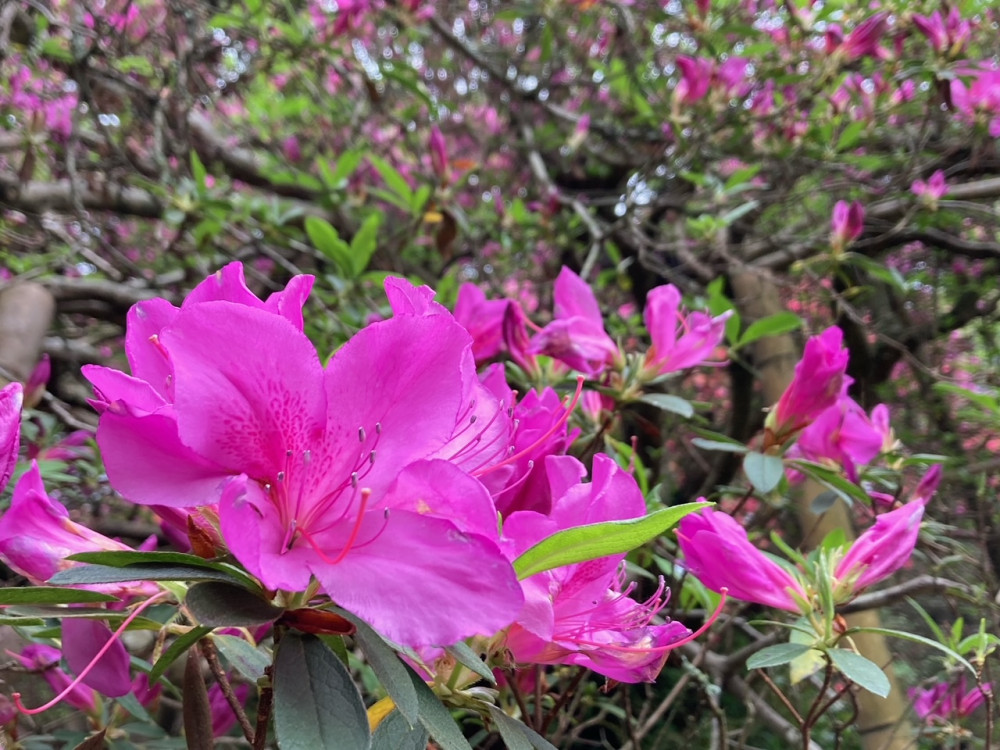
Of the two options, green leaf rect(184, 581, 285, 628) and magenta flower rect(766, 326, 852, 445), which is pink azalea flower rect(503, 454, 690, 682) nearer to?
green leaf rect(184, 581, 285, 628)

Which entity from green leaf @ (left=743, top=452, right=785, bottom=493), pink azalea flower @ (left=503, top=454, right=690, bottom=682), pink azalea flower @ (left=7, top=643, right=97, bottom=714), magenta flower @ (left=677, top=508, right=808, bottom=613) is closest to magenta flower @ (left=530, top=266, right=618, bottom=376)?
green leaf @ (left=743, top=452, right=785, bottom=493)

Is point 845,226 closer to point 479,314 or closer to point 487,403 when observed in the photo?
point 479,314

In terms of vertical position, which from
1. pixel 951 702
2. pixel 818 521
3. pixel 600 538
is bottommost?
pixel 951 702

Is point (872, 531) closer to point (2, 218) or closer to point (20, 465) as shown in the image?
point (20, 465)

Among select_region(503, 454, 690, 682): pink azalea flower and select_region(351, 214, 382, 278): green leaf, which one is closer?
select_region(503, 454, 690, 682): pink azalea flower

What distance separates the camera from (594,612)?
0.54 meters

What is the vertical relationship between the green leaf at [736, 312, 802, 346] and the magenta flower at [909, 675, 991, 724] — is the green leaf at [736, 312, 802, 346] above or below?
above

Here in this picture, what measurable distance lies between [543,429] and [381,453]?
0.14 meters

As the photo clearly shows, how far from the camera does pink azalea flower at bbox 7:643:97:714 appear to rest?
804 millimetres

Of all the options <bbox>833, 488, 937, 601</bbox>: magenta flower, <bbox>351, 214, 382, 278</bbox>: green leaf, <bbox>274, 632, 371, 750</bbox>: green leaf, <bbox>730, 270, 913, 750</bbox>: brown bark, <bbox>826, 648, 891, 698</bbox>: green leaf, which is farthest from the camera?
<bbox>351, 214, 382, 278</bbox>: green leaf

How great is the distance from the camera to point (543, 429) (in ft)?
1.77

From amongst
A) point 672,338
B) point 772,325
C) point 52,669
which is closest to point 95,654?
point 52,669

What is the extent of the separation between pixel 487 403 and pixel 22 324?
158 cm

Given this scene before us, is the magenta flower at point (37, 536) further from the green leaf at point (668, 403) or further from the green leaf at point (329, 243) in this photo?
the green leaf at point (329, 243)
